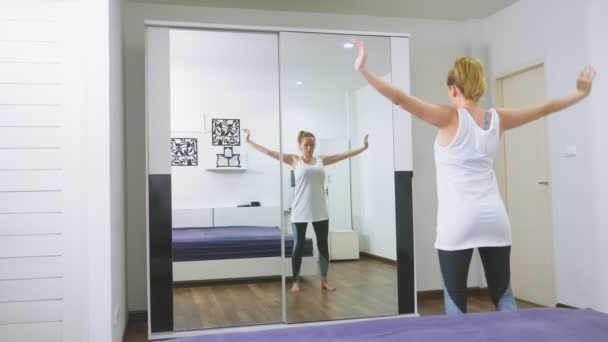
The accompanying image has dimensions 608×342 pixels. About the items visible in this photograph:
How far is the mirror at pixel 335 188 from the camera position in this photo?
3838mm

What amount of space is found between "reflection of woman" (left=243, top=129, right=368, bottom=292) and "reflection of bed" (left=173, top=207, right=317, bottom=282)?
0.06m

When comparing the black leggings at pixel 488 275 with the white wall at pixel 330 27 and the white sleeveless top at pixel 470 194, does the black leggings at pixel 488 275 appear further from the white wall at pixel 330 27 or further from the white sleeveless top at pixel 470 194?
the white wall at pixel 330 27

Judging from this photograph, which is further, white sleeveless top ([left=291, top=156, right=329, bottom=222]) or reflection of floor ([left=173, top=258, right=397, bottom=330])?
white sleeveless top ([left=291, top=156, right=329, bottom=222])

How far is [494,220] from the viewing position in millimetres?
1805

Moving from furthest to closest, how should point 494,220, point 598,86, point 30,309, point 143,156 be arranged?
1. point 143,156
2. point 598,86
3. point 30,309
4. point 494,220

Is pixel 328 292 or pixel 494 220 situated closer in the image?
pixel 494 220

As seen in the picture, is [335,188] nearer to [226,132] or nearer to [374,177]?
[374,177]

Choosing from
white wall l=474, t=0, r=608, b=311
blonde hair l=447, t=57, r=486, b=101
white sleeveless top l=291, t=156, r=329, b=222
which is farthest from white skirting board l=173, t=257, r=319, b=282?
blonde hair l=447, t=57, r=486, b=101

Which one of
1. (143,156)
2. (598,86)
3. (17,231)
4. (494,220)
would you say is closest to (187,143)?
(143,156)

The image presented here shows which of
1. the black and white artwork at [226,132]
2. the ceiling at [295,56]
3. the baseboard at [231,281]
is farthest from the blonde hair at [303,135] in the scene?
the baseboard at [231,281]

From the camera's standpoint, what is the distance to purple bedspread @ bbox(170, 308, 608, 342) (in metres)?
1.36

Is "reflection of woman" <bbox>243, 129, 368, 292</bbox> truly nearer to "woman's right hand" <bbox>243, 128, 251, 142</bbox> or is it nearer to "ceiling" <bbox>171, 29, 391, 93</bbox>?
"woman's right hand" <bbox>243, 128, 251, 142</bbox>

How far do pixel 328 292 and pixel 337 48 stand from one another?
73.6 inches

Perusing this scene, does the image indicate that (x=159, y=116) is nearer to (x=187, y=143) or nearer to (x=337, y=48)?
(x=187, y=143)
